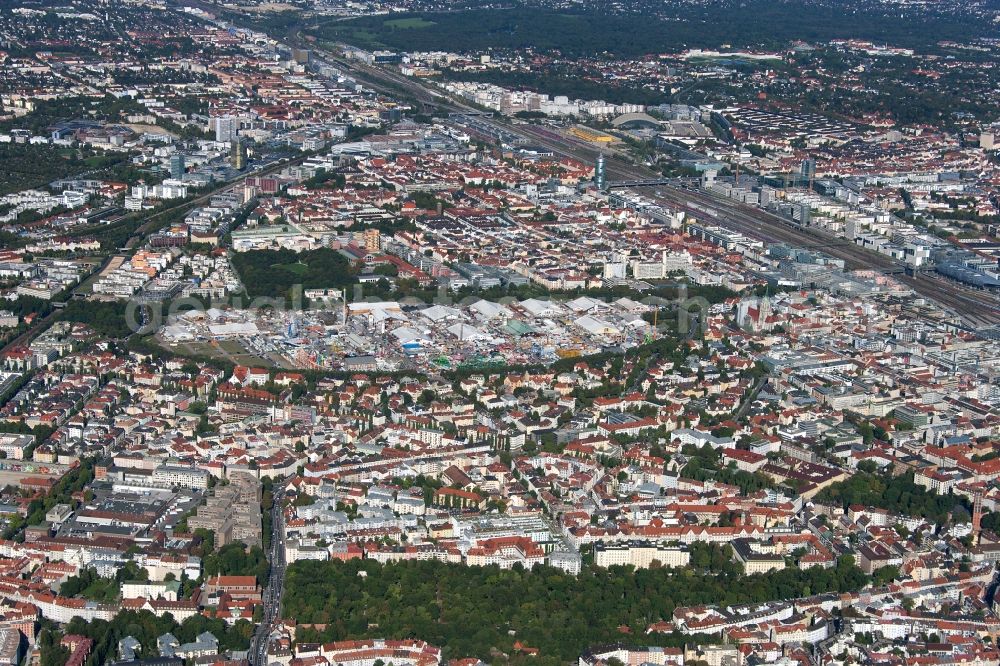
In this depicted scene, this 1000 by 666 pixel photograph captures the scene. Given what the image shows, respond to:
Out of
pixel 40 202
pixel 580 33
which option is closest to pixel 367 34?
pixel 580 33

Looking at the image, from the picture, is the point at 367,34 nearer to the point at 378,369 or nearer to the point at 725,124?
the point at 725,124

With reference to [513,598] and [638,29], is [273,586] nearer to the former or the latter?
[513,598]

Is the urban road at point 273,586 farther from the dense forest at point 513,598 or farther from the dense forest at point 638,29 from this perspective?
the dense forest at point 638,29

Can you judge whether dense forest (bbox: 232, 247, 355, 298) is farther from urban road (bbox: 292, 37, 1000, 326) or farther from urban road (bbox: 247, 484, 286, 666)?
urban road (bbox: 247, 484, 286, 666)

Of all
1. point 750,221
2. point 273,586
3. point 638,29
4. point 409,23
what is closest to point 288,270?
point 750,221

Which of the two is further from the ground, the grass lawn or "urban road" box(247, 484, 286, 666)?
"urban road" box(247, 484, 286, 666)

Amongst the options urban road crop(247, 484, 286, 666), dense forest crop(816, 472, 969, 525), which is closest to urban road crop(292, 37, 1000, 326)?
dense forest crop(816, 472, 969, 525)
